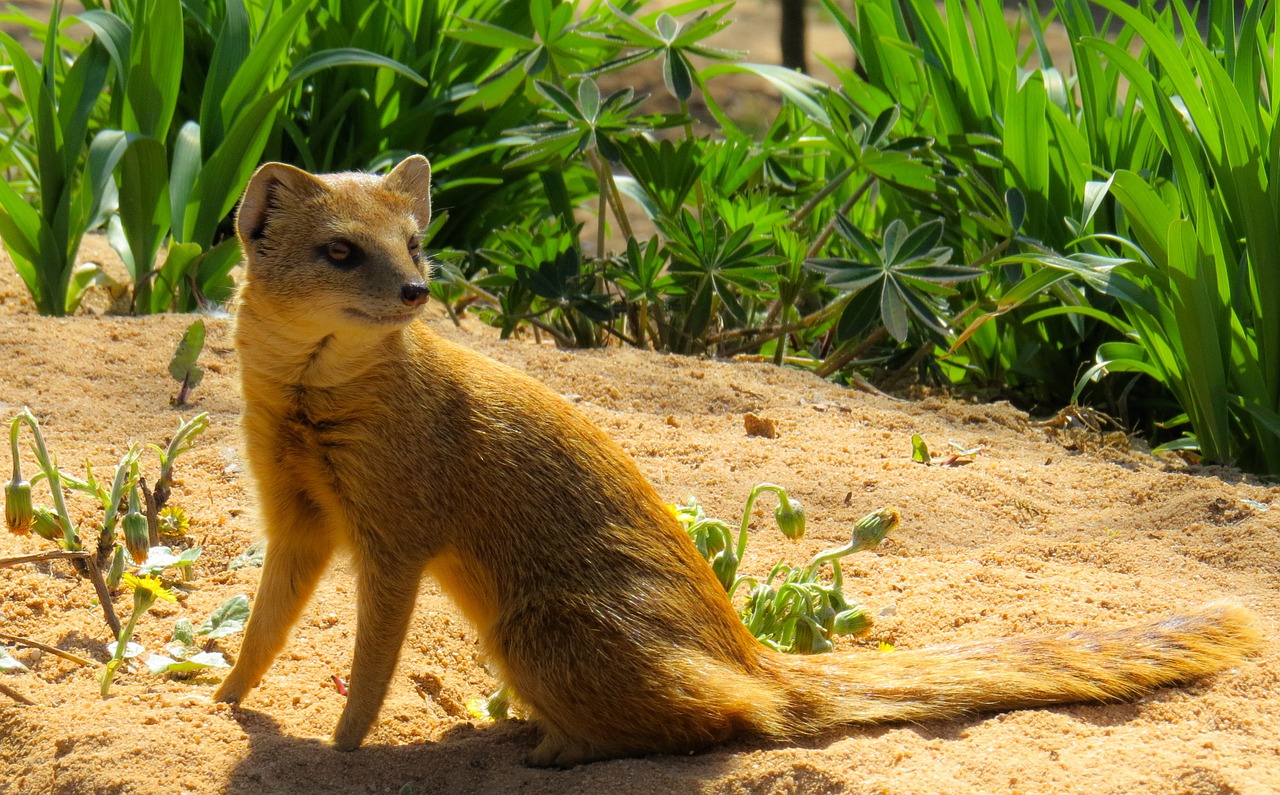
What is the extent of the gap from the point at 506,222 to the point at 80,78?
1.83 meters

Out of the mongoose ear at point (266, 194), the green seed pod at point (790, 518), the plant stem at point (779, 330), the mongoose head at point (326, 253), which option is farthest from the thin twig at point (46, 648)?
the plant stem at point (779, 330)

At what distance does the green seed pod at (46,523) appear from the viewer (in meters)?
2.40

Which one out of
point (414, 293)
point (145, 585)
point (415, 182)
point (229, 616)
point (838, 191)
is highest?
point (415, 182)

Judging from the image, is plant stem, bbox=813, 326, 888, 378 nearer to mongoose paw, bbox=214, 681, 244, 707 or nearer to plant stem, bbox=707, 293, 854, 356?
plant stem, bbox=707, 293, 854, 356

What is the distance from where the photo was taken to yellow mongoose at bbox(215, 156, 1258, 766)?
7.18 feet

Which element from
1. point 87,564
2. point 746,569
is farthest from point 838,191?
point 87,564

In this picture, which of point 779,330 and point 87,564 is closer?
point 87,564

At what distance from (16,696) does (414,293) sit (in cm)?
104

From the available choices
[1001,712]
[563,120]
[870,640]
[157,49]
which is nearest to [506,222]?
[563,120]

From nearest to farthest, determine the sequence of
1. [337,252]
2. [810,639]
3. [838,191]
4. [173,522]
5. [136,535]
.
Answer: [337,252] → [136,535] → [810,639] → [173,522] → [838,191]

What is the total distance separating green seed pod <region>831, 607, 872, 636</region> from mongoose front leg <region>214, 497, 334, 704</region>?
3.45 ft

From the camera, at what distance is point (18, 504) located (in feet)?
7.51

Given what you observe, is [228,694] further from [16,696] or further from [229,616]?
[16,696]

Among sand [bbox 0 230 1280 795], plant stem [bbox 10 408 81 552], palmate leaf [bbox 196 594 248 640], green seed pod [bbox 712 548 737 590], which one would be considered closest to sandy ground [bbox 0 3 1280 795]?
sand [bbox 0 230 1280 795]
